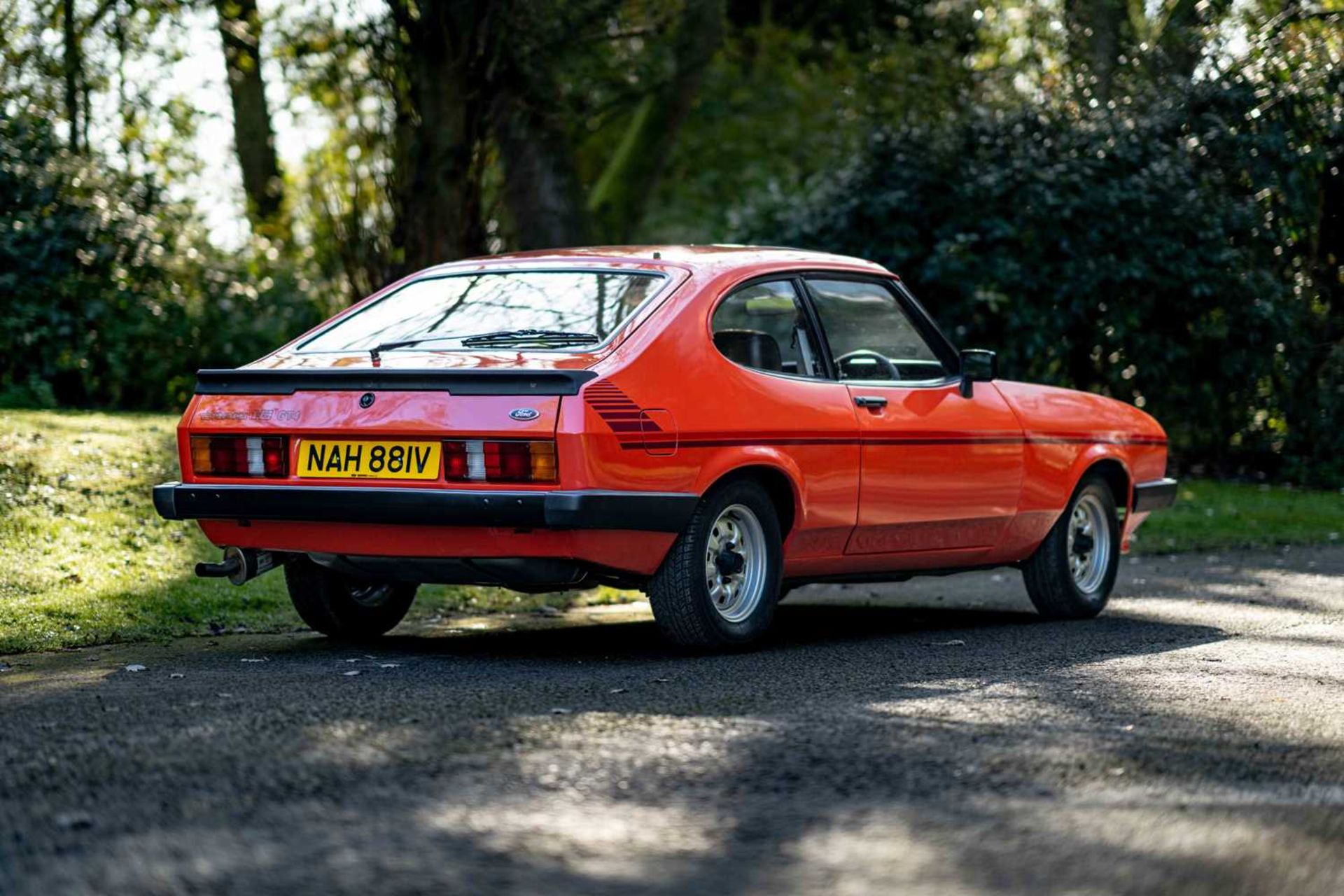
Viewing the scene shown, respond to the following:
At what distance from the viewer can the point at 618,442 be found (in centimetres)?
654

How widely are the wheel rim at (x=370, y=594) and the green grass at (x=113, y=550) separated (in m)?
0.60

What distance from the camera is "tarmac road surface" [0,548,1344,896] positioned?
3.79 meters

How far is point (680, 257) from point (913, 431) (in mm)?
1283

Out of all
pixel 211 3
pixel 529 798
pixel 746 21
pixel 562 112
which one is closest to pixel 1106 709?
pixel 529 798

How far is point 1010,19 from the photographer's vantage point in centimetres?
3189

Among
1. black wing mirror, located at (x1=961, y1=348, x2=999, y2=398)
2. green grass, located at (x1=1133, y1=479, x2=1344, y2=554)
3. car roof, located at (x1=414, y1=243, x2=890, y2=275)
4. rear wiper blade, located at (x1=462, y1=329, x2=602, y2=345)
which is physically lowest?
green grass, located at (x1=1133, y1=479, x2=1344, y2=554)

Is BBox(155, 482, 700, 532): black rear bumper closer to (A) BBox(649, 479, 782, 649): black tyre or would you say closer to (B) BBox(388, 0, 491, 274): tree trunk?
(A) BBox(649, 479, 782, 649): black tyre

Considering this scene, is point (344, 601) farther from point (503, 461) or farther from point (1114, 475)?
point (1114, 475)

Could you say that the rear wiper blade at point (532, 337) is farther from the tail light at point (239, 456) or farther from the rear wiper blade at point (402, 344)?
the tail light at point (239, 456)

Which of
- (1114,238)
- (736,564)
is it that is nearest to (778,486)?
(736,564)

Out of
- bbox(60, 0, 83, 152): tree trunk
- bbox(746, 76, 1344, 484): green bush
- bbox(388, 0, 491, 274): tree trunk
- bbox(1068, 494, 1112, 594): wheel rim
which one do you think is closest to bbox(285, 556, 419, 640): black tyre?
bbox(1068, 494, 1112, 594): wheel rim

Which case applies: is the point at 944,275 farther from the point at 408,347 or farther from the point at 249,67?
the point at 408,347

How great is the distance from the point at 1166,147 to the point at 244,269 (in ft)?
28.0

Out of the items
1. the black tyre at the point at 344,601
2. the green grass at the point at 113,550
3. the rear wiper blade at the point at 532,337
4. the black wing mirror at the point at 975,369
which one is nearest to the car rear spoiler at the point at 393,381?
the rear wiper blade at the point at 532,337
